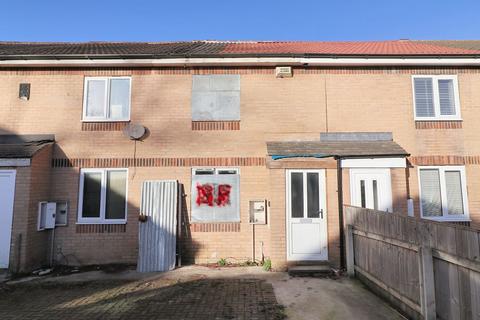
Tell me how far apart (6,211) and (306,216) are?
7.12 metres

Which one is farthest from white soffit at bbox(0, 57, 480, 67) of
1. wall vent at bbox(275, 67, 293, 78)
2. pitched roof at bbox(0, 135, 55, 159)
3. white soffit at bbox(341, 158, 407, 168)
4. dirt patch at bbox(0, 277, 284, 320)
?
dirt patch at bbox(0, 277, 284, 320)

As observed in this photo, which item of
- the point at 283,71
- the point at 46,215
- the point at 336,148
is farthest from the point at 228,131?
the point at 46,215

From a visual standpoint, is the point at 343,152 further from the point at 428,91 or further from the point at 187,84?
the point at 187,84

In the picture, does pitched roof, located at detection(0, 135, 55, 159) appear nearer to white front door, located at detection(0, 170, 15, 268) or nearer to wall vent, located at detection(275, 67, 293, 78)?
white front door, located at detection(0, 170, 15, 268)

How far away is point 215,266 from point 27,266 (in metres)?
4.38

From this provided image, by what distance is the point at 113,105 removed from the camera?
896cm

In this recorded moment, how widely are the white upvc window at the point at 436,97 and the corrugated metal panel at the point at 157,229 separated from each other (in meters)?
7.12

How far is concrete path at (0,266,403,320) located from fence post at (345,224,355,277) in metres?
0.30

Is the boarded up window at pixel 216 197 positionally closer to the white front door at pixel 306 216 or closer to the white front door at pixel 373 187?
the white front door at pixel 306 216

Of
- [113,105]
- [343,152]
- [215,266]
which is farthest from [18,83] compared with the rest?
[343,152]

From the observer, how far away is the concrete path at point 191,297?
5043 mm

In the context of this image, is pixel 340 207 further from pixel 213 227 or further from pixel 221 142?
pixel 221 142

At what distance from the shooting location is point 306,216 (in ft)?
25.2

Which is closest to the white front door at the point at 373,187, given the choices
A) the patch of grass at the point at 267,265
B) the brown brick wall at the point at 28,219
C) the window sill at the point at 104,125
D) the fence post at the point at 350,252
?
the fence post at the point at 350,252
